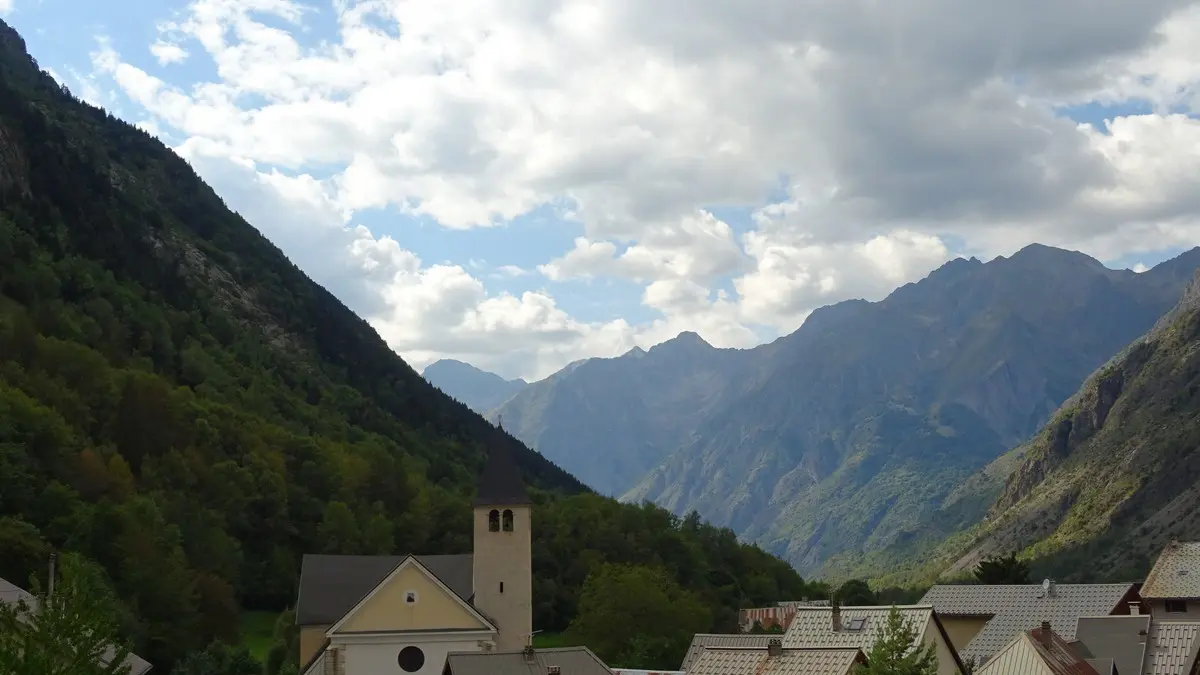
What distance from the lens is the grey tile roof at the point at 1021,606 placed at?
73625 mm

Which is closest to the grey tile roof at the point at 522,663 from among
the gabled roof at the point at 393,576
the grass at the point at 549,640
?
the gabled roof at the point at 393,576

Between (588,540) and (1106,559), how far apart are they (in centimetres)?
9493

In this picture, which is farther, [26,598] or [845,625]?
[845,625]

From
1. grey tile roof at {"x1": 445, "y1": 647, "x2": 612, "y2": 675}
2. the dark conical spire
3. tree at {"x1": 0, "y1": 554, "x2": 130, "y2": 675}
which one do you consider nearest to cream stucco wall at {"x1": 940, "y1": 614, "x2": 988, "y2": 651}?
the dark conical spire

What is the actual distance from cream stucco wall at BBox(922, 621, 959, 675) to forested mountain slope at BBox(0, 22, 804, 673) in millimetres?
27494

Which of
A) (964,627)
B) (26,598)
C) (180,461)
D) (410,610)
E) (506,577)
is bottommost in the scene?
(964,627)

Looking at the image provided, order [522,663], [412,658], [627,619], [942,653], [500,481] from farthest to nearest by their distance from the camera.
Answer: [627,619], [500,481], [412,658], [942,653], [522,663]

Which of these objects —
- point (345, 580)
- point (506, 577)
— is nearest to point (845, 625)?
point (506, 577)

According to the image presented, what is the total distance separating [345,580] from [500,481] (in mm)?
10488

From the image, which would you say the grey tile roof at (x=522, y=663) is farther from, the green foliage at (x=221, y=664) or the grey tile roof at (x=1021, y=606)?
the grey tile roof at (x=1021, y=606)

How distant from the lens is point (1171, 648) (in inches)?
1759

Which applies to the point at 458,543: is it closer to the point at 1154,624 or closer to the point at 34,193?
the point at 34,193

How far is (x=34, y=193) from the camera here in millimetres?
152250

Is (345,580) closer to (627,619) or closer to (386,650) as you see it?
(386,650)
